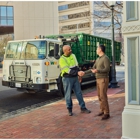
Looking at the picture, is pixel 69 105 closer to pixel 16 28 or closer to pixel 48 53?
pixel 48 53

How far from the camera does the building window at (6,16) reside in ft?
161

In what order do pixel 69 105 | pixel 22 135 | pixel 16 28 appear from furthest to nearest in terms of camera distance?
1. pixel 16 28
2. pixel 69 105
3. pixel 22 135

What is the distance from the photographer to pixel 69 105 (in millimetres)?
6625

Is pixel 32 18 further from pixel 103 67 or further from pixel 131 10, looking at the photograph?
pixel 131 10

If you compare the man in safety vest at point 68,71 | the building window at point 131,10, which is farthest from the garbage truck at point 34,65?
the building window at point 131,10

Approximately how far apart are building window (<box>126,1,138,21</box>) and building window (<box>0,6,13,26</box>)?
47717 millimetres

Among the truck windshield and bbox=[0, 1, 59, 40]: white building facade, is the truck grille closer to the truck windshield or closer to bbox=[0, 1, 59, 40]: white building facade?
the truck windshield

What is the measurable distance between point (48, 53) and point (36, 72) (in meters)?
0.95

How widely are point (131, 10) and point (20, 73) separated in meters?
6.17

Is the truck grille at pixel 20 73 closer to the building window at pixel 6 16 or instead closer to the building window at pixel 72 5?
the building window at pixel 6 16

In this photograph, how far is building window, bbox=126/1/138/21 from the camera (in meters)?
4.30

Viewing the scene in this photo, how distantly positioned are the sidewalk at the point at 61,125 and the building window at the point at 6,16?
4536 cm

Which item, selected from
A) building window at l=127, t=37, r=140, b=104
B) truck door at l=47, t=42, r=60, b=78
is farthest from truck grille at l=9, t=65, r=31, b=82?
building window at l=127, t=37, r=140, b=104

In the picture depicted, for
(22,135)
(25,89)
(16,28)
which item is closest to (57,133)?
(22,135)
